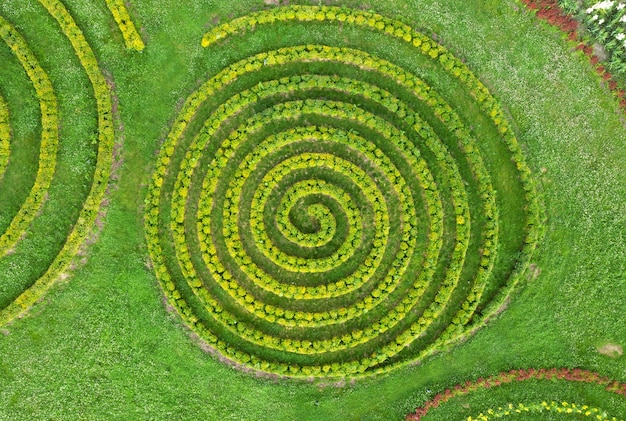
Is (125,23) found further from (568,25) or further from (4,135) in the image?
(568,25)

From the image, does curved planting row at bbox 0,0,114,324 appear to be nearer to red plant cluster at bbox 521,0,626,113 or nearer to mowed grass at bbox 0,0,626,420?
mowed grass at bbox 0,0,626,420

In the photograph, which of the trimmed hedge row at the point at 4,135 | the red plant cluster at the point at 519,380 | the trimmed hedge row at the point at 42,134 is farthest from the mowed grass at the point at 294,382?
the trimmed hedge row at the point at 4,135

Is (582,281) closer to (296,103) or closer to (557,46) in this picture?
(557,46)

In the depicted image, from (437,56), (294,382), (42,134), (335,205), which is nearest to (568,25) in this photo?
(437,56)

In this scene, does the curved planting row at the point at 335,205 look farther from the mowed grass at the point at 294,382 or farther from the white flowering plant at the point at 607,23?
the white flowering plant at the point at 607,23

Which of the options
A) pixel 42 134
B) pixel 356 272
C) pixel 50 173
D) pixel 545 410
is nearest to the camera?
pixel 42 134

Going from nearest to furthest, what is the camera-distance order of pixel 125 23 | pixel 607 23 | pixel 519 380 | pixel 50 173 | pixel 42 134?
pixel 42 134 → pixel 50 173 → pixel 125 23 → pixel 607 23 → pixel 519 380

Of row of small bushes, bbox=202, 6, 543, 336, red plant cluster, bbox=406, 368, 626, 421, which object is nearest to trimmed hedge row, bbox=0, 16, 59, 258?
row of small bushes, bbox=202, 6, 543, 336
